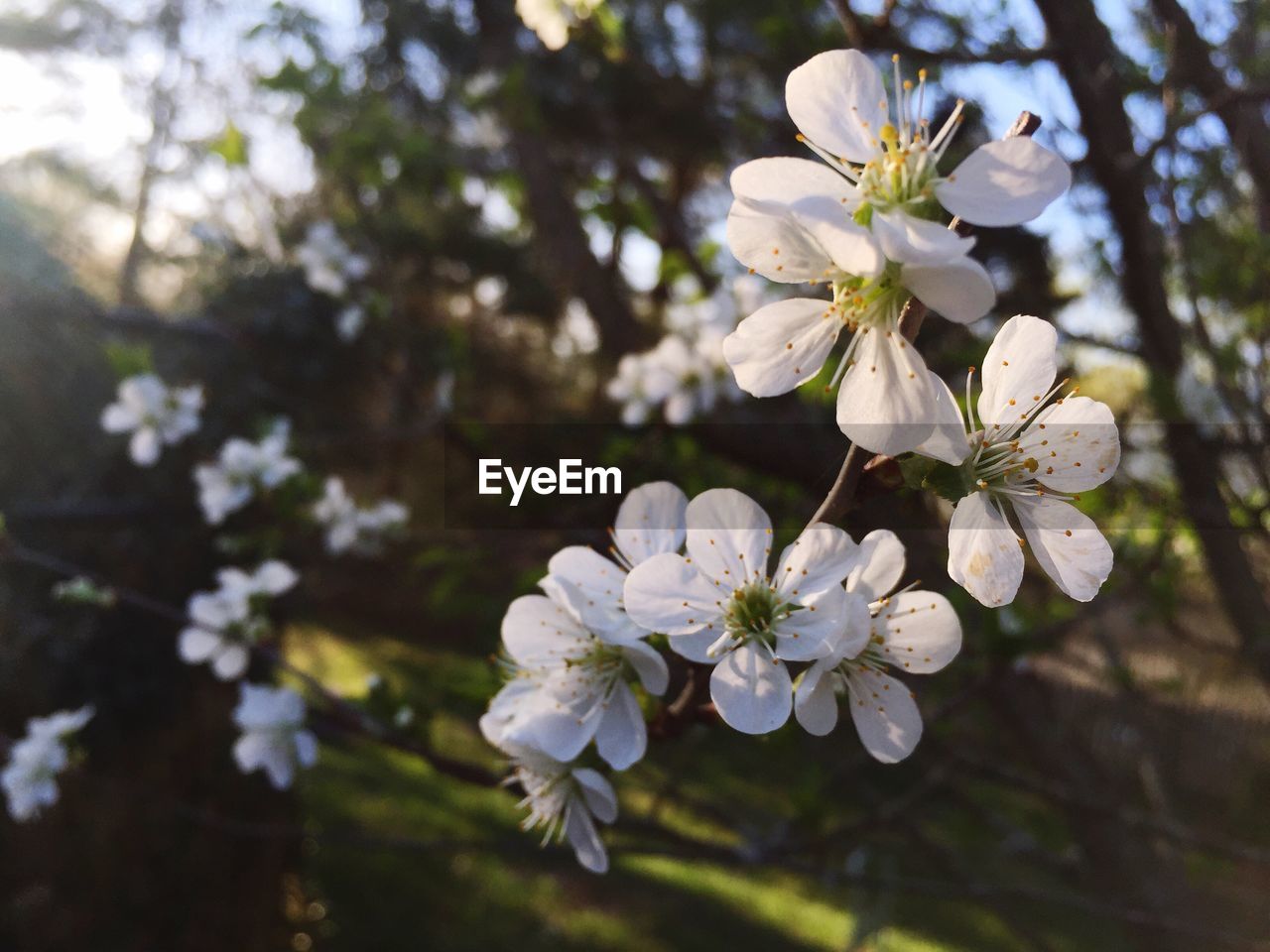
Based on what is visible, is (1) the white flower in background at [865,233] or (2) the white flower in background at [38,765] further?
(2) the white flower in background at [38,765]

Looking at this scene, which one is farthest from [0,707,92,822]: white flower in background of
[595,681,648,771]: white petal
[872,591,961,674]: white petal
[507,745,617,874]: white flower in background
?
[872,591,961,674]: white petal

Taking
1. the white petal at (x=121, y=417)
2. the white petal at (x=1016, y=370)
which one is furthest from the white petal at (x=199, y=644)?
the white petal at (x=1016, y=370)

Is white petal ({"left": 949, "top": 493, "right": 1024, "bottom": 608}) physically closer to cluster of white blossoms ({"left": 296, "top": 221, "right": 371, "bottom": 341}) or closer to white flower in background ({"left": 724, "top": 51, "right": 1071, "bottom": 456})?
white flower in background ({"left": 724, "top": 51, "right": 1071, "bottom": 456})

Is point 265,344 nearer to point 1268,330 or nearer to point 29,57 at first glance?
point 1268,330

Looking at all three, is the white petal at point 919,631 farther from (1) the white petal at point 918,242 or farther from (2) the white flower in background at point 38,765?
(2) the white flower in background at point 38,765

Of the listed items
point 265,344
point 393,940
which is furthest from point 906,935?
point 265,344

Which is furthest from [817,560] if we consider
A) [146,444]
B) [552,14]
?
[146,444]
